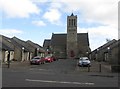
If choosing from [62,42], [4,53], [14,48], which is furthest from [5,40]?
[62,42]

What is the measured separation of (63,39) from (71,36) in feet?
39.3

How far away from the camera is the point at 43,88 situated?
13633 millimetres

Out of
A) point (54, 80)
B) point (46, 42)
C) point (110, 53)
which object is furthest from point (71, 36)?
point (54, 80)

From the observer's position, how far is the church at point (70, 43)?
122m

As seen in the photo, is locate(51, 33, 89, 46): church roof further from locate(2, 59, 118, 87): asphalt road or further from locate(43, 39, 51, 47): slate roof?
locate(2, 59, 118, 87): asphalt road

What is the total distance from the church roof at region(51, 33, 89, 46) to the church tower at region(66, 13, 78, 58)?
25.1ft

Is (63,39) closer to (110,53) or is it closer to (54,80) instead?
(110,53)

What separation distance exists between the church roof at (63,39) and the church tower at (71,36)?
766cm

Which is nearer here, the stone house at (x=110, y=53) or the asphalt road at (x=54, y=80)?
the asphalt road at (x=54, y=80)

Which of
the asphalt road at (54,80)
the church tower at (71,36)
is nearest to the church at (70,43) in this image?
the church tower at (71,36)

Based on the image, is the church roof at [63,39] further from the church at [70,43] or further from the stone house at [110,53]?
the stone house at [110,53]

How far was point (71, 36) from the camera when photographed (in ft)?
405

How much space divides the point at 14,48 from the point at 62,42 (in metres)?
71.9

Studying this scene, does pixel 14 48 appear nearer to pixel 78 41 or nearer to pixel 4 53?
pixel 4 53
